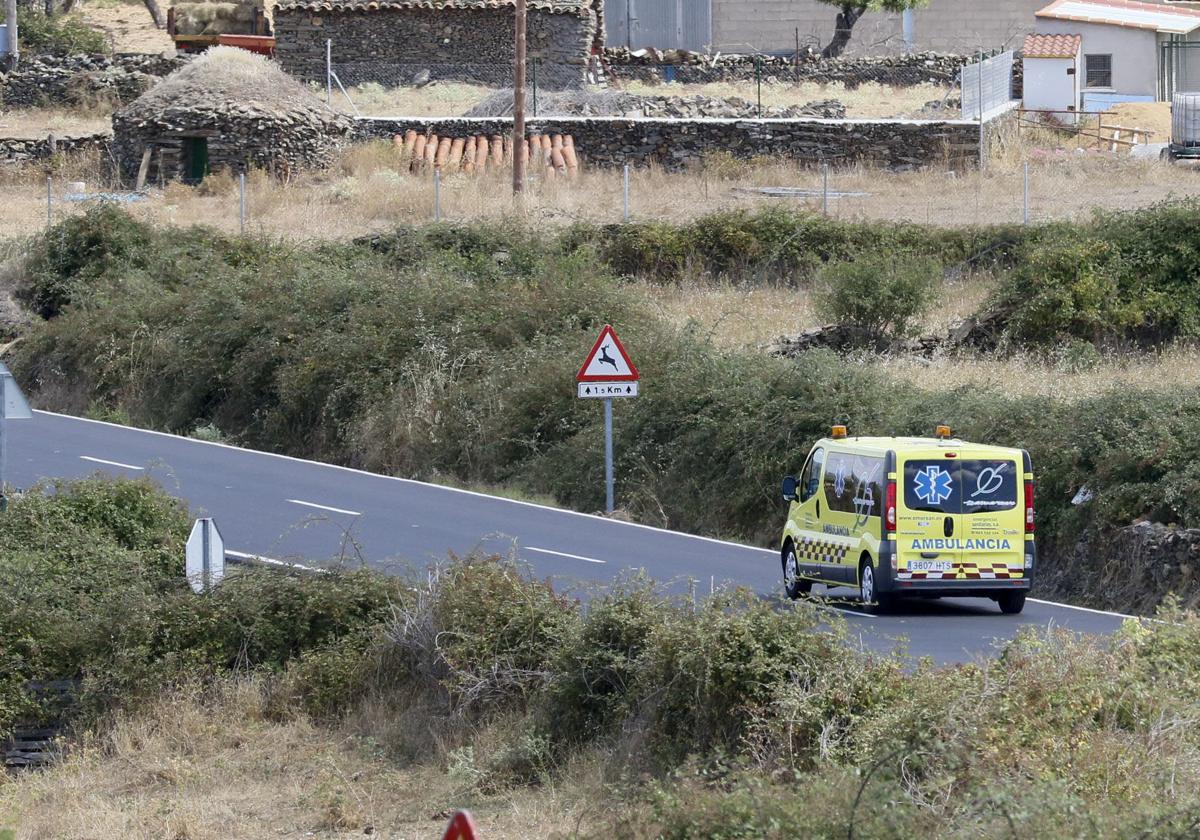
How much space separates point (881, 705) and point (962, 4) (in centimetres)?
6251

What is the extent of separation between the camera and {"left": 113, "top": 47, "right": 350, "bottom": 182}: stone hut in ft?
162

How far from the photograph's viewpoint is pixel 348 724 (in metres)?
15.8

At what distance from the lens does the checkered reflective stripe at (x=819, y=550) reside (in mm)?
18078

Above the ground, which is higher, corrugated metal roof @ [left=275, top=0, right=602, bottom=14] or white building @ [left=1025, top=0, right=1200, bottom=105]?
corrugated metal roof @ [left=275, top=0, right=602, bottom=14]

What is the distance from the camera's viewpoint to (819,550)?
730 inches

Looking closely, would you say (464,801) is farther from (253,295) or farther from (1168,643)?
(253,295)

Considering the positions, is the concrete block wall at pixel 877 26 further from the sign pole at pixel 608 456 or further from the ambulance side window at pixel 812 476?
the ambulance side window at pixel 812 476

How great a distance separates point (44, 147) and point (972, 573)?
41205mm

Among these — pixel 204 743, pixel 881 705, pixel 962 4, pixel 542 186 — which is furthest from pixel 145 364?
pixel 962 4

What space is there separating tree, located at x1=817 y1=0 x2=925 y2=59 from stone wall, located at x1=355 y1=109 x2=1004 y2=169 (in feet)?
69.9

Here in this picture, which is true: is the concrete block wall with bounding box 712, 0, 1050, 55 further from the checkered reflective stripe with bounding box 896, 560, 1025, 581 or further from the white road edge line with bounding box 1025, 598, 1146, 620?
the checkered reflective stripe with bounding box 896, 560, 1025, 581

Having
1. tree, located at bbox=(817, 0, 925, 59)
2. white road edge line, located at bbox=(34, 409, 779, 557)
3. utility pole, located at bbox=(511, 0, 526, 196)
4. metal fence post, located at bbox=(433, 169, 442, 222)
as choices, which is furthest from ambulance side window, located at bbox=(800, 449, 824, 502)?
tree, located at bbox=(817, 0, 925, 59)

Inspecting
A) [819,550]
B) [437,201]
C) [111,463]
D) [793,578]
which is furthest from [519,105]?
[819,550]

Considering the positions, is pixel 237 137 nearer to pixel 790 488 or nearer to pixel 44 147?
pixel 44 147
